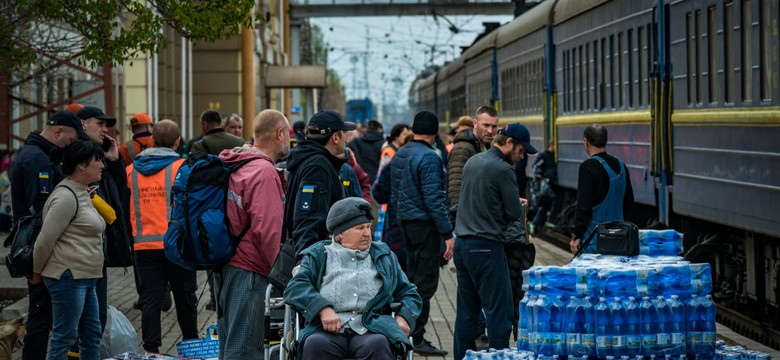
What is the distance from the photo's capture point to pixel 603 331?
793 centimetres

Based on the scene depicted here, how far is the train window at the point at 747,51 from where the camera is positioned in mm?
12188

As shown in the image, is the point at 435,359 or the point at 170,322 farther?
the point at 170,322

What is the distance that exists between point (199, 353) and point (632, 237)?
9.41 feet

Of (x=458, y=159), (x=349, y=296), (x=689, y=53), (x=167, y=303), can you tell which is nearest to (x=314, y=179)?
(x=349, y=296)

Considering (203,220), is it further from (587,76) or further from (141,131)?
(587,76)

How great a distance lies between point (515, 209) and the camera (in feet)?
33.1

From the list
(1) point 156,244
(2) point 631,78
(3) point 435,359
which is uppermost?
(2) point 631,78

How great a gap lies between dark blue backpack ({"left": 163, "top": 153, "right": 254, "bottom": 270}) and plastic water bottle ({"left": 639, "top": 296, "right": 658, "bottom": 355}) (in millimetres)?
2186

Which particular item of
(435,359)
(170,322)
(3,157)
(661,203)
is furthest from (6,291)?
(3,157)

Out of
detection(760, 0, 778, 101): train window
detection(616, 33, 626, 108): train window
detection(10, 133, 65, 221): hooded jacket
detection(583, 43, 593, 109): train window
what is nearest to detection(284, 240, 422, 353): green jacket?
detection(10, 133, 65, 221): hooded jacket

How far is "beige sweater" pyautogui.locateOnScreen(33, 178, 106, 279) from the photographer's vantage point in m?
9.09

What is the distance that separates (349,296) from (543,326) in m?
1.07

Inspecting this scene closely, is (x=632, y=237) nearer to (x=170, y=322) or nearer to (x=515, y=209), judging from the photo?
(x=515, y=209)

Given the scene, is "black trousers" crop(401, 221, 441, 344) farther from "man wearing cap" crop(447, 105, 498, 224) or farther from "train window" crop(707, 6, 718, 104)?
"train window" crop(707, 6, 718, 104)
